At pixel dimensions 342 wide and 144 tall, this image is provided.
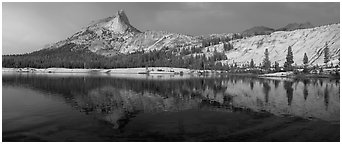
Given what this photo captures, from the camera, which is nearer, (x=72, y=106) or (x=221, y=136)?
(x=221, y=136)

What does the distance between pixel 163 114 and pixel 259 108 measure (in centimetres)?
1797

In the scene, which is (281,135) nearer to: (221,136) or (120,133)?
(221,136)

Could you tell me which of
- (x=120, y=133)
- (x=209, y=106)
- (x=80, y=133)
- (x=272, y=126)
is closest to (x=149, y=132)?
(x=120, y=133)

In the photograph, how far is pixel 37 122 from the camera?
122 feet

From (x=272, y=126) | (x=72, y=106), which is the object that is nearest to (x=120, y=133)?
(x=272, y=126)

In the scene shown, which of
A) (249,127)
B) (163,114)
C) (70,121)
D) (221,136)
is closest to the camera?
(221,136)

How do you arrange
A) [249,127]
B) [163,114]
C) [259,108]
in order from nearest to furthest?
[249,127], [163,114], [259,108]

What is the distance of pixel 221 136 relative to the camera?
30.6m

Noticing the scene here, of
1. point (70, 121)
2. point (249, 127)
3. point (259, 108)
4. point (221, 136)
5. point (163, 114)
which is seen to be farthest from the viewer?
point (259, 108)

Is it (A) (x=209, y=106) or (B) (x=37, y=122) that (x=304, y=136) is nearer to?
(A) (x=209, y=106)

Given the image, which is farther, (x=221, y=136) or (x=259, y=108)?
(x=259, y=108)

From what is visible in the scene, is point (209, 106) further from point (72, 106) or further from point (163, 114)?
point (72, 106)

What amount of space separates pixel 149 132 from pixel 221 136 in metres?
7.89

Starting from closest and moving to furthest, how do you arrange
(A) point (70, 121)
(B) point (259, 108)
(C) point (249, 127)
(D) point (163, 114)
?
(C) point (249, 127)
(A) point (70, 121)
(D) point (163, 114)
(B) point (259, 108)
